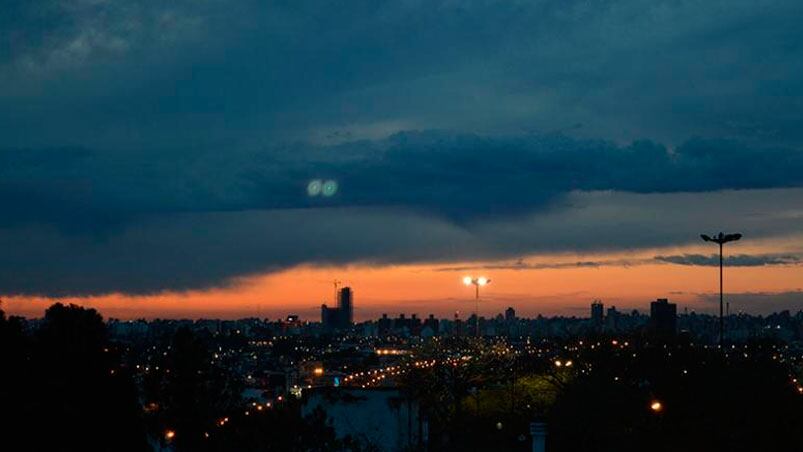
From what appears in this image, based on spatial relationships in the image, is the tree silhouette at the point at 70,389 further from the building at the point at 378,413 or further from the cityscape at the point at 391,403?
the building at the point at 378,413

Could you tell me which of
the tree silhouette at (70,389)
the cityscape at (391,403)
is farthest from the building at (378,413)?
the tree silhouette at (70,389)

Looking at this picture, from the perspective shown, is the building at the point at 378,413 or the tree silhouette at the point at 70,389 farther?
the building at the point at 378,413

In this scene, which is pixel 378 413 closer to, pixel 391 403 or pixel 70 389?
pixel 391 403

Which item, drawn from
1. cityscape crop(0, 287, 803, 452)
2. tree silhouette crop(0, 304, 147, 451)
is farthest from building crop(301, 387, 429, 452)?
tree silhouette crop(0, 304, 147, 451)

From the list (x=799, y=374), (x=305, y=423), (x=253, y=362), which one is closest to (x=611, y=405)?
(x=305, y=423)

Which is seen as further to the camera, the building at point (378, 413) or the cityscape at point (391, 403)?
the building at point (378, 413)

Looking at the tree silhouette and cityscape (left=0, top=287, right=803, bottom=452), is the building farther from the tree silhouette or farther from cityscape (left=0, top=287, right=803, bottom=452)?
the tree silhouette

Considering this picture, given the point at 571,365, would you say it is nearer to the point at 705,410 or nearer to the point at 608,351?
the point at 608,351

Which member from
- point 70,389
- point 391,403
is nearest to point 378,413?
point 391,403

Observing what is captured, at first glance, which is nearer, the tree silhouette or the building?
the tree silhouette

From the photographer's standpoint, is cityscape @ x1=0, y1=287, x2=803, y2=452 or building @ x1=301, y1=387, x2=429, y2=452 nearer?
cityscape @ x1=0, y1=287, x2=803, y2=452

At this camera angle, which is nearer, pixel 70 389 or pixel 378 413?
pixel 70 389
